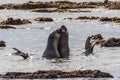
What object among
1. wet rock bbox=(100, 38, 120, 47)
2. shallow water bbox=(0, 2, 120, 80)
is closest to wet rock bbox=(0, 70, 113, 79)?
shallow water bbox=(0, 2, 120, 80)

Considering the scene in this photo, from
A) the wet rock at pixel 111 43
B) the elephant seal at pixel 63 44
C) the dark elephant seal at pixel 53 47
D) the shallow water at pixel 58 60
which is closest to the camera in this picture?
the shallow water at pixel 58 60

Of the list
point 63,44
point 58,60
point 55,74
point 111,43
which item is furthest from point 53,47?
point 55,74

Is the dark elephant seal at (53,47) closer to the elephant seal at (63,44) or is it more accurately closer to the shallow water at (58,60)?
the elephant seal at (63,44)

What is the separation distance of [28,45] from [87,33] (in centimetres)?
587

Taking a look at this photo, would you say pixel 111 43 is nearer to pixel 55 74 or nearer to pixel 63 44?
pixel 63 44

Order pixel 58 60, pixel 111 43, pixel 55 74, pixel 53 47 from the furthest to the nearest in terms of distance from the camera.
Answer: pixel 111 43, pixel 53 47, pixel 58 60, pixel 55 74

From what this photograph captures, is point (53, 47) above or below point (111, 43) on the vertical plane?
A: above

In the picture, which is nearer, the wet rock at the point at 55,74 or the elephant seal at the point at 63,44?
the wet rock at the point at 55,74

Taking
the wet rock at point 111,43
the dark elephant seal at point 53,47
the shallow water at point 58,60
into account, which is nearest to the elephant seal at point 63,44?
the dark elephant seal at point 53,47

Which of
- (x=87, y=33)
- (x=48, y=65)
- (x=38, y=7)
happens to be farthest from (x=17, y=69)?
(x=38, y=7)

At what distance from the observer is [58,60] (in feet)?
73.5

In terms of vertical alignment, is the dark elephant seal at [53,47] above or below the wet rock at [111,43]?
above

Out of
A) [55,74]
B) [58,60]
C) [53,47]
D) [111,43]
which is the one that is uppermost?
[55,74]

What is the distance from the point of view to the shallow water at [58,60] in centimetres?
2051
